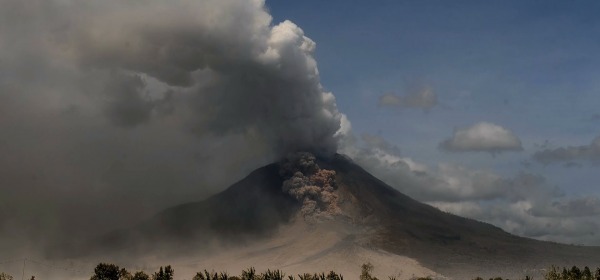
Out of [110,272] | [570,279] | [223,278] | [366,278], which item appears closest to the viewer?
[570,279]

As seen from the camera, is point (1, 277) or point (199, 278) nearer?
point (1, 277)

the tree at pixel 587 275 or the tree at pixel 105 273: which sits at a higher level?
the tree at pixel 105 273

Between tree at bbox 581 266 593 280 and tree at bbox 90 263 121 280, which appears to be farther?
tree at bbox 90 263 121 280

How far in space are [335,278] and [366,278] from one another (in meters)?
20.7

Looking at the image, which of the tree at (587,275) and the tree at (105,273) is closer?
the tree at (587,275)

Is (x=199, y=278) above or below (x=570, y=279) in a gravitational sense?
above

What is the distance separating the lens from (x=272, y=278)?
104938 mm

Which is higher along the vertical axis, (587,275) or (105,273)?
(105,273)

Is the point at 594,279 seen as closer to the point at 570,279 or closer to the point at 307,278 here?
the point at 570,279

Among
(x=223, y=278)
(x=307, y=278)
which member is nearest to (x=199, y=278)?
(x=223, y=278)

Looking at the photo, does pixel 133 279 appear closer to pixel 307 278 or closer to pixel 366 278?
pixel 307 278

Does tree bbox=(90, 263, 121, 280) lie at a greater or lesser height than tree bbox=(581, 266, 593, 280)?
greater

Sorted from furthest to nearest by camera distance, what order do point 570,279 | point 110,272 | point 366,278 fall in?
point 366,278 < point 110,272 < point 570,279

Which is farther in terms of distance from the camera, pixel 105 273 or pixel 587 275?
pixel 105 273
